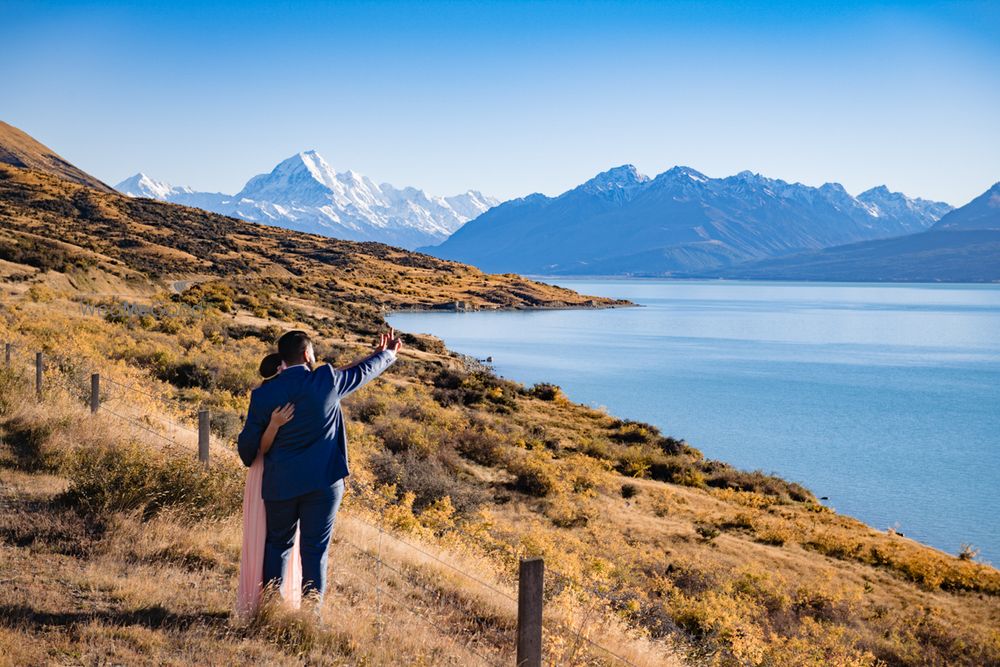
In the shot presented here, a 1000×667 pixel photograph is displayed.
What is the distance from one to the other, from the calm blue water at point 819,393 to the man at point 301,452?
1907 cm

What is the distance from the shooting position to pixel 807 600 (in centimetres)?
1294

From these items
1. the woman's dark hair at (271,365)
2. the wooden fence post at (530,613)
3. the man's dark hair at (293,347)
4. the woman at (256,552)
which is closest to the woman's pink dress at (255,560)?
the woman at (256,552)

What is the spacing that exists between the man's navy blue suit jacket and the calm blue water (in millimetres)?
19239

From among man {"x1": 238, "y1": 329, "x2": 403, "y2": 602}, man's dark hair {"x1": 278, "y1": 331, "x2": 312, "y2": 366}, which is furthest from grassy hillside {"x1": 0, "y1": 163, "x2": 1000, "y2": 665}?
man's dark hair {"x1": 278, "y1": 331, "x2": 312, "y2": 366}

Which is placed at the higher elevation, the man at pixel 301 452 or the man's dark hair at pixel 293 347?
the man's dark hair at pixel 293 347

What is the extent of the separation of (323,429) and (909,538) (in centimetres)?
1940

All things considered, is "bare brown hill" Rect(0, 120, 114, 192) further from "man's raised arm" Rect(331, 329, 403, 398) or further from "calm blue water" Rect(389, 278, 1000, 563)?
"man's raised arm" Rect(331, 329, 403, 398)

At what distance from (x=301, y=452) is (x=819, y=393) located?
143 feet

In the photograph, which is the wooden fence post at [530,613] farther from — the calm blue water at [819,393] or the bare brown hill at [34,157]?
the bare brown hill at [34,157]

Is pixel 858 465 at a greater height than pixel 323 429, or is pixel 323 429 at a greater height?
pixel 323 429

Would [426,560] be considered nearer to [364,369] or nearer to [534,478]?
[364,369]

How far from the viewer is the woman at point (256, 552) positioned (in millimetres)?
5137

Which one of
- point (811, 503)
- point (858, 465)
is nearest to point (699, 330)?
point (858, 465)

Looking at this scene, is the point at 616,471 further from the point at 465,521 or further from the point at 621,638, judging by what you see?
the point at 621,638
